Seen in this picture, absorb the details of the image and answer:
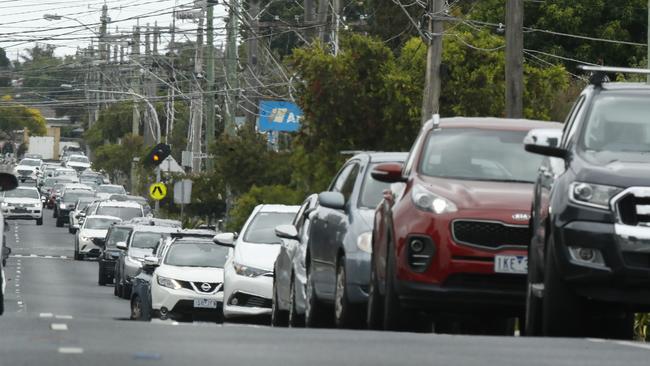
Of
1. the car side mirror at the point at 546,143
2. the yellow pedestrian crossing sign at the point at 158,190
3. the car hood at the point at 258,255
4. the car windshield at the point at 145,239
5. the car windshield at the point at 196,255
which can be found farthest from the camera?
the yellow pedestrian crossing sign at the point at 158,190

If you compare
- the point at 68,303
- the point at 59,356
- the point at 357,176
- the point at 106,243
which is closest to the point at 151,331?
the point at 59,356

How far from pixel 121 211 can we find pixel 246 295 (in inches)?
1543

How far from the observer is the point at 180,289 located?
28281 mm

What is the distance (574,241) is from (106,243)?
36717 millimetres

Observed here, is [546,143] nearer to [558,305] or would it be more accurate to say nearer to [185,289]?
[558,305]

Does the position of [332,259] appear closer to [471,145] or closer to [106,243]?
[471,145]

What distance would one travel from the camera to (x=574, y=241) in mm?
11477

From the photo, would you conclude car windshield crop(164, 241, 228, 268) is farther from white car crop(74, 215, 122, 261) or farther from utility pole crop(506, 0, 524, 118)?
white car crop(74, 215, 122, 261)

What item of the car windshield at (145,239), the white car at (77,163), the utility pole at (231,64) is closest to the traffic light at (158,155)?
the utility pole at (231,64)

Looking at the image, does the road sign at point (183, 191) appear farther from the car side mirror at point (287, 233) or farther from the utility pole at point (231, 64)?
the car side mirror at point (287, 233)

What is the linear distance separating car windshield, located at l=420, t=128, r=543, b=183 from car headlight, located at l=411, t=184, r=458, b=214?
2.09 ft

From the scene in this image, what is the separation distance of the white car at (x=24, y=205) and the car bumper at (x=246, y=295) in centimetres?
5894

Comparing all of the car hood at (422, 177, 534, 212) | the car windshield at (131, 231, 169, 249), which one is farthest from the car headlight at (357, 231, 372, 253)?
the car windshield at (131, 231, 169, 249)

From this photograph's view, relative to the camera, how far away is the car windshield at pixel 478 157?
578 inches
